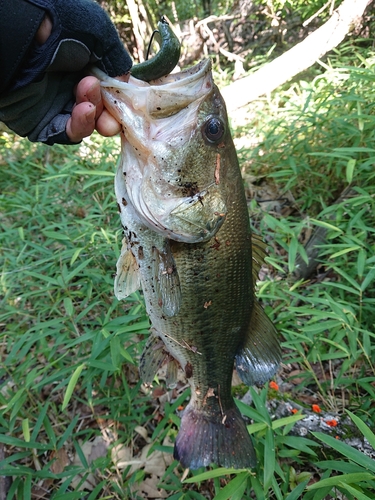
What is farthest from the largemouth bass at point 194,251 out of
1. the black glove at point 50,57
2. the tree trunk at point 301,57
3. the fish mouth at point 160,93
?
the tree trunk at point 301,57

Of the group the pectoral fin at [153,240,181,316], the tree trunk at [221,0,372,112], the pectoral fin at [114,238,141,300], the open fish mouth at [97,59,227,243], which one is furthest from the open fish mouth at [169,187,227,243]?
the tree trunk at [221,0,372,112]

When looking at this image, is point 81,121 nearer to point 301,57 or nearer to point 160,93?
point 160,93

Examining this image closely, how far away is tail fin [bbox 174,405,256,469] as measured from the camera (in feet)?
5.24

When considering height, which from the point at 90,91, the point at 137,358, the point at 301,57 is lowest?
the point at 137,358

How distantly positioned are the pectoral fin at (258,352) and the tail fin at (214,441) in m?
0.22

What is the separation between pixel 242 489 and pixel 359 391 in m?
1.16

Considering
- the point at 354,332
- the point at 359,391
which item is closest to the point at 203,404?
the point at 354,332

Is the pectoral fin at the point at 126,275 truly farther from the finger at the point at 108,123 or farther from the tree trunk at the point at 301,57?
the tree trunk at the point at 301,57

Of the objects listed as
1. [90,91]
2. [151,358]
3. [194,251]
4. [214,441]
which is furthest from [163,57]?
[214,441]

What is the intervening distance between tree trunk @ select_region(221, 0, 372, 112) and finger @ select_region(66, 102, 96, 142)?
4496 millimetres

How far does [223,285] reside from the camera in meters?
1.58

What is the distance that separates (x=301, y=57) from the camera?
5.32 meters

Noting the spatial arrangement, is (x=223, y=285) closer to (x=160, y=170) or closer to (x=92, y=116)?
(x=160, y=170)

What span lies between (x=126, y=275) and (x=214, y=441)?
866mm
